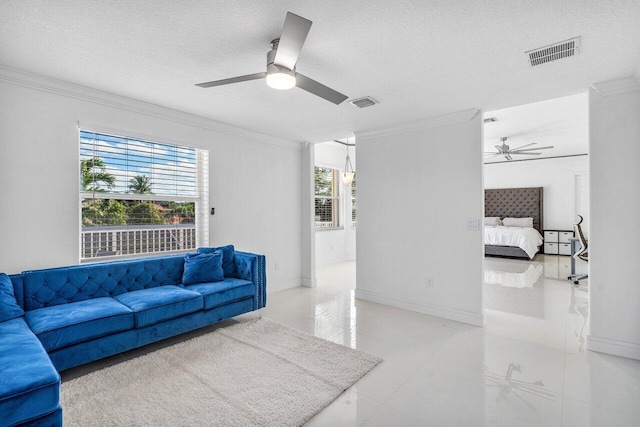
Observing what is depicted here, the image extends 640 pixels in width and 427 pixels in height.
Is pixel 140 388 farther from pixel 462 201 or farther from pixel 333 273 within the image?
pixel 333 273

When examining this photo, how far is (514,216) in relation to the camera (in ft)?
29.7

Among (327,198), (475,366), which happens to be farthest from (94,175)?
(327,198)

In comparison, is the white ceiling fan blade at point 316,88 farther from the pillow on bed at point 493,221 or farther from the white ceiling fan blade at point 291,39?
the pillow on bed at point 493,221

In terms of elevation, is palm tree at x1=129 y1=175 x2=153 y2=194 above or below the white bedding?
above

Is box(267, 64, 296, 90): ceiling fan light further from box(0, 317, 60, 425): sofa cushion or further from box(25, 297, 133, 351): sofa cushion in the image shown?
box(25, 297, 133, 351): sofa cushion

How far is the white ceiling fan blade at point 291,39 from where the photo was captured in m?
1.72

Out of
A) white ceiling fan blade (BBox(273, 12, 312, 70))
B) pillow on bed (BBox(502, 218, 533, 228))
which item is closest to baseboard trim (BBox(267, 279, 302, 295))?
white ceiling fan blade (BBox(273, 12, 312, 70))

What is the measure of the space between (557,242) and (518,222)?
1057 mm

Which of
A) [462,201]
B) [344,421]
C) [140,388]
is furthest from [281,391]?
[462,201]

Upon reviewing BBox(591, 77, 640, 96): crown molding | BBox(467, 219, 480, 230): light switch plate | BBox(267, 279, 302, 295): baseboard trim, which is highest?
BBox(591, 77, 640, 96): crown molding

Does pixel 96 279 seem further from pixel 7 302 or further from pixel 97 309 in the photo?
pixel 7 302

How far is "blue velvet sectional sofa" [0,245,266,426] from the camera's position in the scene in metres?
1.61

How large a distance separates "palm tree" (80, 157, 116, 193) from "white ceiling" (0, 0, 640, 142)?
2.53ft

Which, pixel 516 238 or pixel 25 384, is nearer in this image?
pixel 25 384
